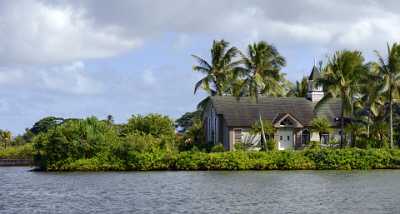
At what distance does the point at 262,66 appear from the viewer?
201ft

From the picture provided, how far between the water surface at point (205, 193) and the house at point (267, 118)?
15.4 m

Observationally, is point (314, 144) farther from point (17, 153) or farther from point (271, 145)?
point (17, 153)

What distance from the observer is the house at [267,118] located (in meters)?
64.7

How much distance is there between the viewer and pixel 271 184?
39.7 m

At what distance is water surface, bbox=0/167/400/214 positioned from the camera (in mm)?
28297

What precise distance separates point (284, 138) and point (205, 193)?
32.6 m

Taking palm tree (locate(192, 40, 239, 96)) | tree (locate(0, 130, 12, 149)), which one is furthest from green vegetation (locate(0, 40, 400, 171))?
tree (locate(0, 130, 12, 149))

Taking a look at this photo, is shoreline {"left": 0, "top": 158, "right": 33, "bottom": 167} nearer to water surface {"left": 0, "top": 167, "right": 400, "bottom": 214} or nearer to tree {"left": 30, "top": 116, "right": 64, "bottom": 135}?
water surface {"left": 0, "top": 167, "right": 400, "bottom": 214}

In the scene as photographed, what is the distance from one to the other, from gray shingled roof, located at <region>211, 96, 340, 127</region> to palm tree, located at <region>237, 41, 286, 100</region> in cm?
347

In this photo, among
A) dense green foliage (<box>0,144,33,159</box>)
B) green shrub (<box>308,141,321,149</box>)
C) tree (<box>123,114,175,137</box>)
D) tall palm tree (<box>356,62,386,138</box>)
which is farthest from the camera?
dense green foliage (<box>0,144,33,159</box>)

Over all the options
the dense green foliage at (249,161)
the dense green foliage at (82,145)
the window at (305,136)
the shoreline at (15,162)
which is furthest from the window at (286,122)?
the shoreline at (15,162)

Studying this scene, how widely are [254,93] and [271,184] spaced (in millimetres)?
23162

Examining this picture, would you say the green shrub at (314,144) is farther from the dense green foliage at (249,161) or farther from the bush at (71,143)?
the bush at (71,143)

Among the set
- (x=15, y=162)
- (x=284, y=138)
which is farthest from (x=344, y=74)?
(x=15, y=162)
